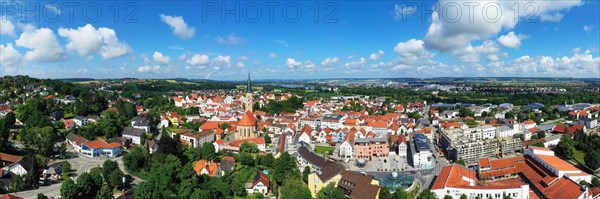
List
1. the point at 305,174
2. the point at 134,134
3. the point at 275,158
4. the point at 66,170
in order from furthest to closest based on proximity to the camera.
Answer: the point at 134,134
the point at 275,158
the point at 66,170
the point at 305,174

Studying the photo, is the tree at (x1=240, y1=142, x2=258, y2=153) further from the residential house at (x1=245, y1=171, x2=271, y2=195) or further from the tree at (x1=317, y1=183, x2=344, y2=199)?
the tree at (x1=317, y1=183, x2=344, y2=199)

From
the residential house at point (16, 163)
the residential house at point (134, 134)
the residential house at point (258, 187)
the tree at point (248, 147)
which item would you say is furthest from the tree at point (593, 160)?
the residential house at point (16, 163)

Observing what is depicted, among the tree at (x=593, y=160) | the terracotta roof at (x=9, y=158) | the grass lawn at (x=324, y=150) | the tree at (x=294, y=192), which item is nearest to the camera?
the tree at (x=294, y=192)

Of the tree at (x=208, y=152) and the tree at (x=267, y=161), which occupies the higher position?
the tree at (x=208, y=152)

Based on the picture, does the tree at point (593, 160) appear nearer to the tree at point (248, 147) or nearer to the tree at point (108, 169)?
the tree at point (248, 147)

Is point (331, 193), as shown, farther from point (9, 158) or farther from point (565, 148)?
point (565, 148)

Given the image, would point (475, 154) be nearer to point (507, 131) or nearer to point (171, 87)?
point (507, 131)

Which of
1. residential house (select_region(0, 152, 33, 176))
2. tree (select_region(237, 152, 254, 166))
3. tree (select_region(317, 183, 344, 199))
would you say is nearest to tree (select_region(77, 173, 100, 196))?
residential house (select_region(0, 152, 33, 176))

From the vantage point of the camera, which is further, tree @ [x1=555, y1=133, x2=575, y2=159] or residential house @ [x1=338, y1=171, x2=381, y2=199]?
tree @ [x1=555, y1=133, x2=575, y2=159]

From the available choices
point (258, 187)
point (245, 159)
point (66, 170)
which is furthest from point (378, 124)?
point (66, 170)

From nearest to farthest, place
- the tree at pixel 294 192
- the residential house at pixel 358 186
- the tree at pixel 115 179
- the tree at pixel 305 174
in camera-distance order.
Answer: the tree at pixel 294 192 < the residential house at pixel 358 186 < the tree at pixel 115 179 < the tree at pixel 305 174

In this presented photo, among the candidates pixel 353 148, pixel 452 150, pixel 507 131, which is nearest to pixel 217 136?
pixel 353 148
